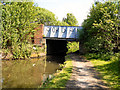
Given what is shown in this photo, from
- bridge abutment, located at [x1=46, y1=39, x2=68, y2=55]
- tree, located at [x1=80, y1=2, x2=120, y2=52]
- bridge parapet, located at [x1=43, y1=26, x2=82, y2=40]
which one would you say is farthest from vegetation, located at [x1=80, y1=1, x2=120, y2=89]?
bridge abutment, located at [x1=46, y1=39, x2=68, y2=55]

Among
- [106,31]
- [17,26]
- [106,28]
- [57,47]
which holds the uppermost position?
[17,26]

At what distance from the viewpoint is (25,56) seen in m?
18.5

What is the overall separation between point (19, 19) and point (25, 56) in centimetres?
542

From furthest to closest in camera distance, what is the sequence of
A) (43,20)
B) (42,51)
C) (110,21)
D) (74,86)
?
(43,20)
(42,51)
(110,21)
(74,86)

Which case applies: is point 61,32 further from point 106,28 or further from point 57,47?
point 57,47

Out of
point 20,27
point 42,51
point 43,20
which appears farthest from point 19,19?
point 43,20

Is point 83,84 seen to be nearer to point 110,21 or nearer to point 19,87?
point 19,87

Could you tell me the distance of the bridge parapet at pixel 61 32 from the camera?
69.8 feet

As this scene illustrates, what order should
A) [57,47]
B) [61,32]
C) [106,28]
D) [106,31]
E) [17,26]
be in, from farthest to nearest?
1. [57,47]
2. [61,32]
3. [17,26]
4. [106,31]
5. [106,28]

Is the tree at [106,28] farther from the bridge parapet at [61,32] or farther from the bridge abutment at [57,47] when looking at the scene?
the bridge abutment at [57,47]

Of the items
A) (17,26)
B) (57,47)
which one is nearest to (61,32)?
(17,26)

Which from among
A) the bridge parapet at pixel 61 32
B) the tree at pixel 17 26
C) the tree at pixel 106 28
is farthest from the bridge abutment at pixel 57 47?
the tree at pixel 106 28

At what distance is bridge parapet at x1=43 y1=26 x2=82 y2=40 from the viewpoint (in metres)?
21.3

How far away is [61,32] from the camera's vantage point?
21.5 metres
